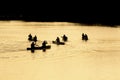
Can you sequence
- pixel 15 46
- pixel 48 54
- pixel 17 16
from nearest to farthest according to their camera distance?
pixel 48 54 < pixel 15 46 < pixel 17 16

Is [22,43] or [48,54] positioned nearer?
[48,54]

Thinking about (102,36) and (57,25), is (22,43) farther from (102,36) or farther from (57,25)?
(57,25)

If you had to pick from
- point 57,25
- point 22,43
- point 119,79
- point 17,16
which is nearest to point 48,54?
point 22,43

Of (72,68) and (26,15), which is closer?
(72,68)

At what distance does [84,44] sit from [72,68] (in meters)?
11.5

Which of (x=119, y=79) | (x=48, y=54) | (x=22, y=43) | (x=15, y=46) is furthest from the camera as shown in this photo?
(x=22, y=43)

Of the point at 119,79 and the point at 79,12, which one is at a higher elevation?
the point at 79,12

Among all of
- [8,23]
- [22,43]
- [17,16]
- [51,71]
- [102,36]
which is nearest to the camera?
[51,71]

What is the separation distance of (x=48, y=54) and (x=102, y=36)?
16636mm

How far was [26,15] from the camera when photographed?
6444 cm

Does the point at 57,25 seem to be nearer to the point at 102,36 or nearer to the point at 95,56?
the point at 102,36

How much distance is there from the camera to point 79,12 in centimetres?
6612

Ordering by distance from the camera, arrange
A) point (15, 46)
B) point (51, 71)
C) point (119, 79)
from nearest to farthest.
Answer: point (119, 79) → point (51, 71) → point (15, 46)

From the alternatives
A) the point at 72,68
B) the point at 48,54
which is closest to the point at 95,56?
the point at 48,54
